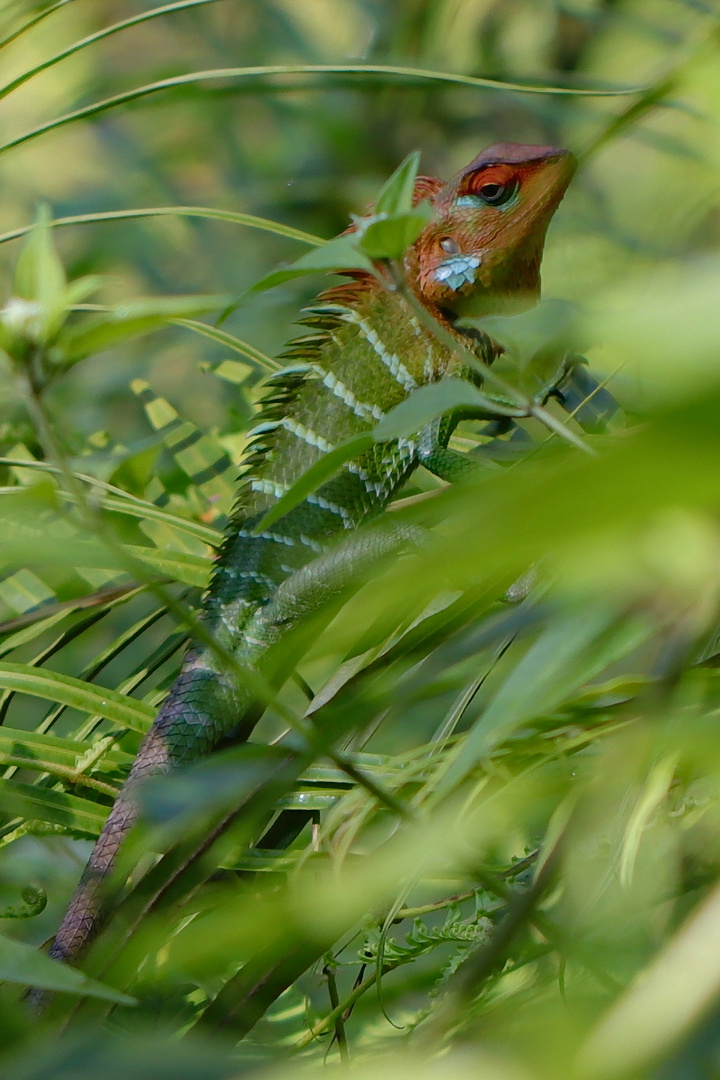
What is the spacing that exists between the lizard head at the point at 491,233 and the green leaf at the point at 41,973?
4.04ft

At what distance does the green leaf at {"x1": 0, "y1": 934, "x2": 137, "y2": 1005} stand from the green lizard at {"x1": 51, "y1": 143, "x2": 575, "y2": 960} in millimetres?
745

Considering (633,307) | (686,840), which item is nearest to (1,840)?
(686,840)

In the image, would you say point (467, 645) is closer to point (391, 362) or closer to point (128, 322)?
point (128, 322)

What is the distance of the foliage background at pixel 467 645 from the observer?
201mm

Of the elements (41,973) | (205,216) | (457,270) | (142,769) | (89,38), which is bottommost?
(142,769)

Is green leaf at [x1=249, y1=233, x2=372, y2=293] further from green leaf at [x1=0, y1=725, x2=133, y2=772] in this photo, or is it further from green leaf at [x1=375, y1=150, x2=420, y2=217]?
green leaf at [x1=0, y1=725, x2=133, y2=772]

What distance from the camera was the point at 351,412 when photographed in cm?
143

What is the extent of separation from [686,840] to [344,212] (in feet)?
6.63

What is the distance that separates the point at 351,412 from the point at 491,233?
0.36m

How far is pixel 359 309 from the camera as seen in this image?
152 centimetres

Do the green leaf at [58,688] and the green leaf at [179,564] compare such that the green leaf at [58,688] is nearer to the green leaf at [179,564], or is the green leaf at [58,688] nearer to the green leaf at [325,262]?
the green leaf at [179,564]

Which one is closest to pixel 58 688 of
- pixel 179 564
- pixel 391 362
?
pixel 179 564

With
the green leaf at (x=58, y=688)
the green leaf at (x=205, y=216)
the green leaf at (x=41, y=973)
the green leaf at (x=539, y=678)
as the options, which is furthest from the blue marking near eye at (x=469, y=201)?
the green leaf at (x=41, y=973)

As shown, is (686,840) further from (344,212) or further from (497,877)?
(344,212)
